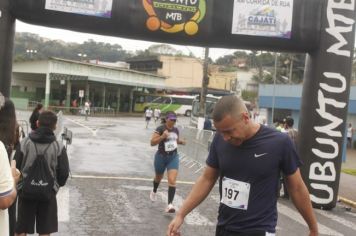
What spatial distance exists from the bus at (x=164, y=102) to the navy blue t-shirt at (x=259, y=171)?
64.8 metres

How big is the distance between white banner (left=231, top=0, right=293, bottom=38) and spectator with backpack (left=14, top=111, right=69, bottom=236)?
6.00 meters

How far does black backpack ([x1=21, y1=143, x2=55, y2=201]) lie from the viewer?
5.55m

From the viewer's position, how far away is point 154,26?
1050 cm

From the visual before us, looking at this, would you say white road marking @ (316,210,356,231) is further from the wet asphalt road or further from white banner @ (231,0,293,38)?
white banner @ (231,0,293,38)

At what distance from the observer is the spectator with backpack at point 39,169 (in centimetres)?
556

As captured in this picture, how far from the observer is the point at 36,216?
5816mm

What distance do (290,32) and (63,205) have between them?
533cm

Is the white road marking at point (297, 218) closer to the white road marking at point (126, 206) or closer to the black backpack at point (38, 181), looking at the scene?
the white road marking at point (126, 206)

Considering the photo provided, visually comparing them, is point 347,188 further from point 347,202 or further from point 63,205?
point 63,205

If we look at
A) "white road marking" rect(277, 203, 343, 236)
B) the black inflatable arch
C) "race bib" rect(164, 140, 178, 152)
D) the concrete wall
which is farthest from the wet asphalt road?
the concrete wall

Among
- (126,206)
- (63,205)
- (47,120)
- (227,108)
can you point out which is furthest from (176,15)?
(227,108)

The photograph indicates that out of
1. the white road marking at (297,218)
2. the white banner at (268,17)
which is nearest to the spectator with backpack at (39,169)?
the white road marking at (297,218)

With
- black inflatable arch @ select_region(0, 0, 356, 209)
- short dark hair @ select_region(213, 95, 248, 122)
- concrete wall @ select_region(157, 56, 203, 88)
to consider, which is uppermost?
concrete wall @ select_region(157, 56, 203, 88)

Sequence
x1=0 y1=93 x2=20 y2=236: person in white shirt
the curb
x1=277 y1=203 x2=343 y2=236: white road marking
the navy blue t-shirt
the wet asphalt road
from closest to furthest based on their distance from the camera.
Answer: x1=0 y1=93 x2=20 y2=236: person in white shirt, the navy blue t-shirt, the wet asphalt road, x1=277 y1=203 x2=343 y2=236: white road marking, the curb
